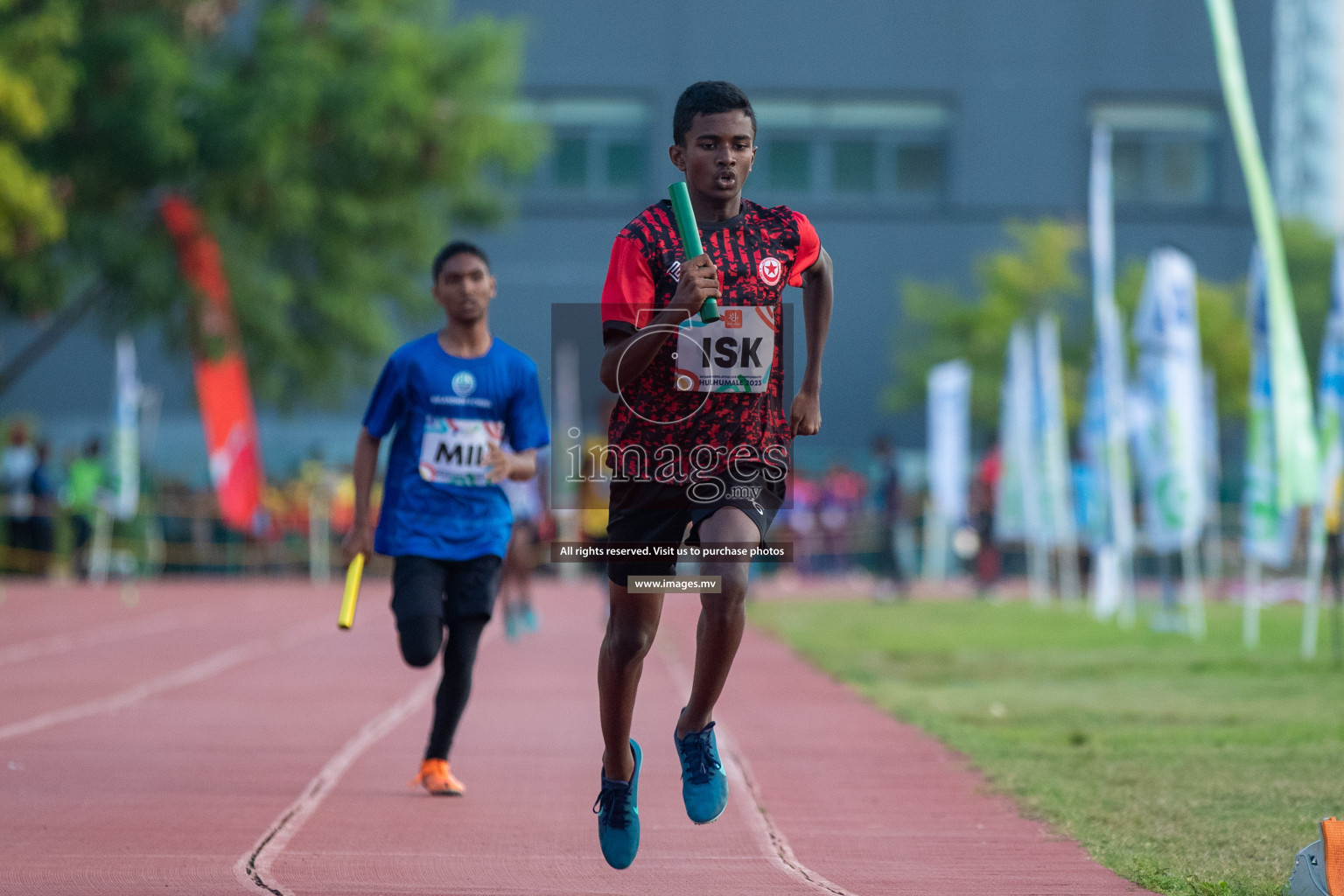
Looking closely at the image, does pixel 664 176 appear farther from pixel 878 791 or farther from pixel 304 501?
pixel 878 791

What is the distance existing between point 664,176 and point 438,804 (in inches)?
1503

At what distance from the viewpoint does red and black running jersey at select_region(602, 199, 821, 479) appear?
16.8 ft

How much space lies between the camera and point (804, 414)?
543 centimetres

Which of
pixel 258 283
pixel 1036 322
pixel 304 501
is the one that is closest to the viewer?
pixel 258 283

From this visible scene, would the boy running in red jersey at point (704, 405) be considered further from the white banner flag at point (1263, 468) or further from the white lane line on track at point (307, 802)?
the white banner flag at point (1263, 468)

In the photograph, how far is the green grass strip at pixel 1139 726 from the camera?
659cm

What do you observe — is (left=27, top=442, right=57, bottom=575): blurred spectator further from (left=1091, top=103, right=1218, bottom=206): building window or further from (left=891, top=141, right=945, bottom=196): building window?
(left=1091, top=103, right=1218, bottom=206): building window

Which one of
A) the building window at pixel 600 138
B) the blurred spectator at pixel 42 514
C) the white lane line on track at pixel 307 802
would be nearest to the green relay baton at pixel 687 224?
the white lane line on track at pixel 307 802

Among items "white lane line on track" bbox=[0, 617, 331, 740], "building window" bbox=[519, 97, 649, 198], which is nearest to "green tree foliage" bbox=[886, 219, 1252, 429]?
"building window" bbox=[519, 97, 649, 198]

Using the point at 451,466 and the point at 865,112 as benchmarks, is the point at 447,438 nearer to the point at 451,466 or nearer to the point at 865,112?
the point at 451,466

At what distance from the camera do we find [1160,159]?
46.2 metres

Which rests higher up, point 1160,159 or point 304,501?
point 1160,159

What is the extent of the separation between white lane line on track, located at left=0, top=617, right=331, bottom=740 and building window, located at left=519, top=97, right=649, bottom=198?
89.4 ft

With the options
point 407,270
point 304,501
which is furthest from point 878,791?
point 407,270
